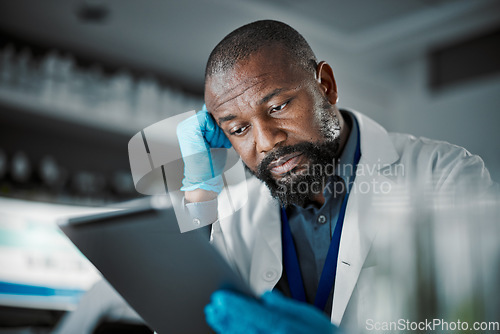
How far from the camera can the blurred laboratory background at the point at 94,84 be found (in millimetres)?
1509

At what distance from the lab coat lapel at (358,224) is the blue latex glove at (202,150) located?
0.23 m

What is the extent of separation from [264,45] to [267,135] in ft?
0.46

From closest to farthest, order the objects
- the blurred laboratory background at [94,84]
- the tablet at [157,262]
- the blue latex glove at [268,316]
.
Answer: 1. the blue latex glove at [268,316]
2. the tablet at [157,262]
3. the blurred laboratory background at [94,84]

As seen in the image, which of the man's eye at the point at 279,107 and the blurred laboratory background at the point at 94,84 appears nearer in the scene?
the man's eye at the point at 279,107

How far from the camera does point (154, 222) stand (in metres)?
0.62

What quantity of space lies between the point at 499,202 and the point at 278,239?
1.45 feet

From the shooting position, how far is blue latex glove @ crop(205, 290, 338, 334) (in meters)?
0.50

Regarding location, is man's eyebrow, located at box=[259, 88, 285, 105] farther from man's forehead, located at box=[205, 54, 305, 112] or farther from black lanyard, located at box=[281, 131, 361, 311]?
black lanyard, located at box=[281, 131, 361, 311]

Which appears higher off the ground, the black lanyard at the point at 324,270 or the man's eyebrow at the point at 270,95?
the man's eyebrow at the point at 270,95

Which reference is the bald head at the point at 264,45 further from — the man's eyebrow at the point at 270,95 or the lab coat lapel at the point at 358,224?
the lab coat lapel at the point at 358,224

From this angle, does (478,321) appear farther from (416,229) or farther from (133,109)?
(133,109)

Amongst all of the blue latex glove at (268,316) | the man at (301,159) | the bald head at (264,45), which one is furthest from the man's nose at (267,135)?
the blue latex glove at (268,316)

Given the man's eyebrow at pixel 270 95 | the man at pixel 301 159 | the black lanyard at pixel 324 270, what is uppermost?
the man's eyebrow at pixel 270 95

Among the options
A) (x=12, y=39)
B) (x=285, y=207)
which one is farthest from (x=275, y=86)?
(x=12, y=39)
